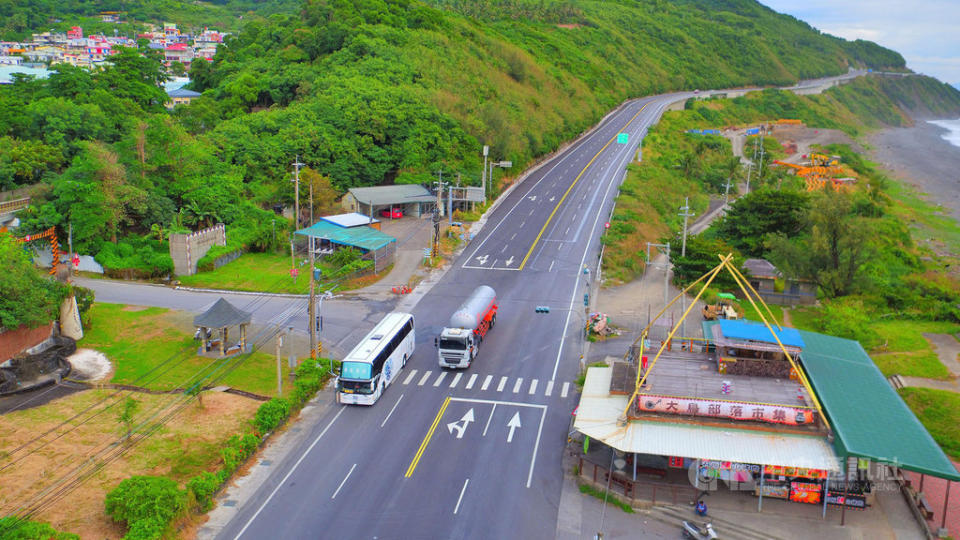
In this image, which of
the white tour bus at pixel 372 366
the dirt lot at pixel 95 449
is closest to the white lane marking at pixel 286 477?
the white tour bus at pixel 372 366

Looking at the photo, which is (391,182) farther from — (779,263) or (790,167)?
(790,167)

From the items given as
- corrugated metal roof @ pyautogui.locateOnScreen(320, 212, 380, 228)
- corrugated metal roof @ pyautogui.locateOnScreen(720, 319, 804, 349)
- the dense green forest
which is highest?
the dense green forest

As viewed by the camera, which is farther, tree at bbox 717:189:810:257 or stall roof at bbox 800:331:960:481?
tree at bbox 717:189:810:257

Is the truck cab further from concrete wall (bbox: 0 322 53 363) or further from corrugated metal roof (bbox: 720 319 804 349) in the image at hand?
concrete wall (bbox: 0 322 53 363)

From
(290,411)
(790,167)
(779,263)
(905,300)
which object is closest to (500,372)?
(290,411)

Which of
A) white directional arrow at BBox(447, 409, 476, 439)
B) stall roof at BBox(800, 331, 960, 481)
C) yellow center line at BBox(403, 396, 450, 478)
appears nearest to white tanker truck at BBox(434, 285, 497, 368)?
yellow center line at BBox(403, 396, 450, 478)

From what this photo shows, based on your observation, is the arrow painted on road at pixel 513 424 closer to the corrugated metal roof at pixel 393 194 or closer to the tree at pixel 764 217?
the tree at pixel 764 217
